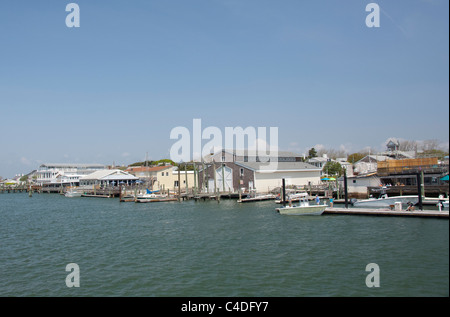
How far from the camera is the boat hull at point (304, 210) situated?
3148cm

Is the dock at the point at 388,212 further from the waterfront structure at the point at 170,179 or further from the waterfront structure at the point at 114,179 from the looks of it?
the waterfront structure at the point at 114,179

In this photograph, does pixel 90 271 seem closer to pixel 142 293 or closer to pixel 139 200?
pixel 142 293

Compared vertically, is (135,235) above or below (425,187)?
below

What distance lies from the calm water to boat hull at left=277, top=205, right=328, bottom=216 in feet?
6.67

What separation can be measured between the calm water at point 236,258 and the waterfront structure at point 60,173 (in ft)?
266

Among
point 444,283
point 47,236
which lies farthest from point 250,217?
point 444,283

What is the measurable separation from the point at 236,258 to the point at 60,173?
10660 centimetres

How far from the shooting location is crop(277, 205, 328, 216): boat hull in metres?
31.5

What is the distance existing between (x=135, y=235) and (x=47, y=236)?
6.73 metres

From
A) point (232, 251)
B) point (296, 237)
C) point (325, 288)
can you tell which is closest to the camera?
point (325, 288)

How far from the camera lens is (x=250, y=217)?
32219 millimetres

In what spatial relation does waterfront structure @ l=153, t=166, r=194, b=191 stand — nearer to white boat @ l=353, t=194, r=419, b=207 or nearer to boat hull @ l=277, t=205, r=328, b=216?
boat hull @ l=277, t=205, r=328, b=216

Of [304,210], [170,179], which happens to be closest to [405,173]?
[304,210]

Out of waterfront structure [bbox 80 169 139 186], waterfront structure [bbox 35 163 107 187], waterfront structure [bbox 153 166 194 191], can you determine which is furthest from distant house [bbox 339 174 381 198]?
waterfront structure [bbox 35 163 107 187]
